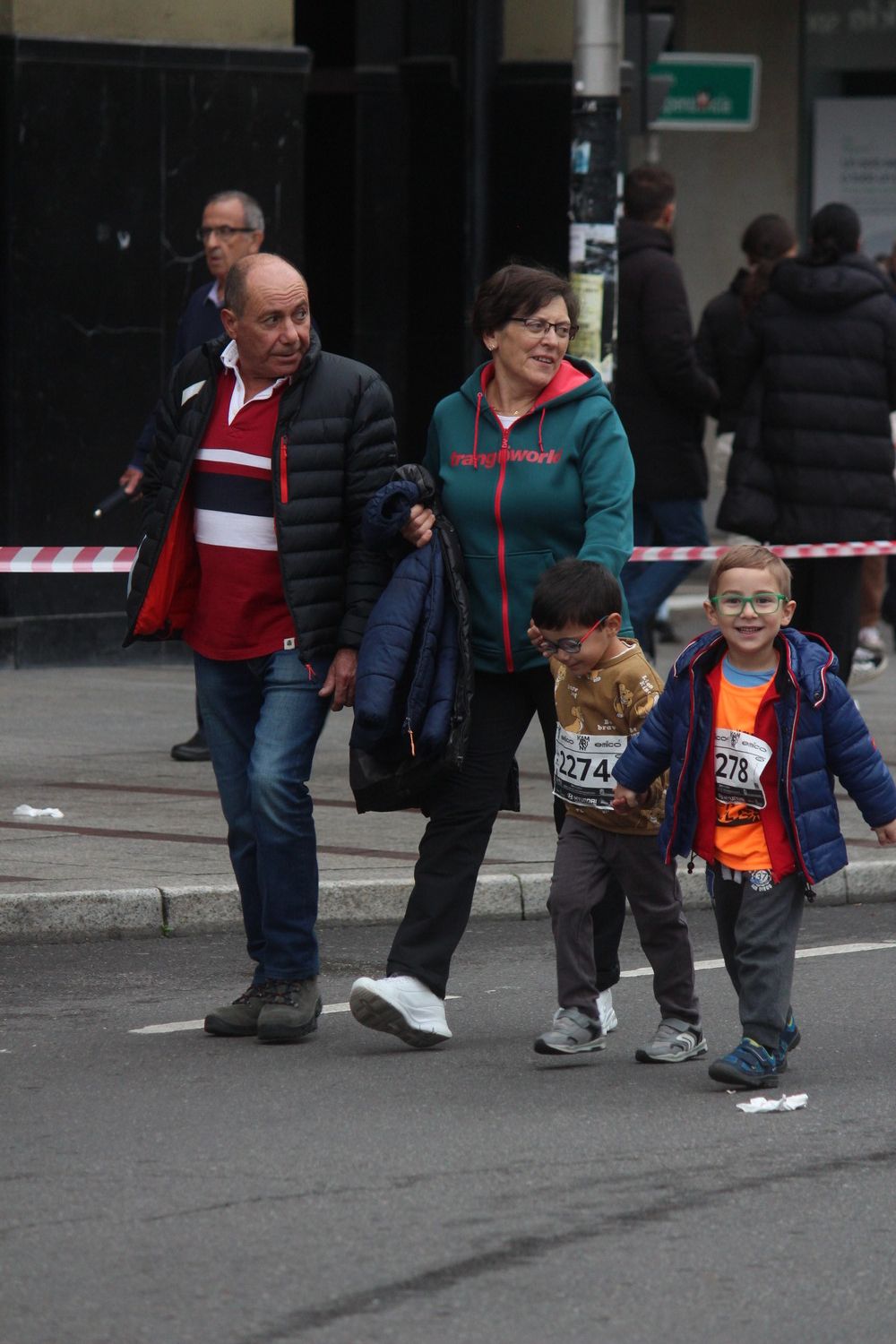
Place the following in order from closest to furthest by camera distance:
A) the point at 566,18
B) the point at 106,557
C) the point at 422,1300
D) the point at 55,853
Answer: the point at 422,1300 → the point at 55,853 → the point at 106,557 → the point at 566,18

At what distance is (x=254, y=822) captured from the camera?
20.3ft

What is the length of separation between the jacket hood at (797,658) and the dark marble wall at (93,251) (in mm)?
7940

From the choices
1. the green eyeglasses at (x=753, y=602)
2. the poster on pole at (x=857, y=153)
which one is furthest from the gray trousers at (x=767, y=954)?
the poster on pole at (x=857, y=153)

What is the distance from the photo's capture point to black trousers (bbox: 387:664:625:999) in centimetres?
613

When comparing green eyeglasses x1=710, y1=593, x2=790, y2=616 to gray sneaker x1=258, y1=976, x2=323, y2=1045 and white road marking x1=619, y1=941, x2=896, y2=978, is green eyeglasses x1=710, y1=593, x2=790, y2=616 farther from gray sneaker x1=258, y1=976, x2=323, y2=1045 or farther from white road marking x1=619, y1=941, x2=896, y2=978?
white road marking x1=619, y1=941, x2=896, y2=978

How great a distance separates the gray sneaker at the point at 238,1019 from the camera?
629 cm

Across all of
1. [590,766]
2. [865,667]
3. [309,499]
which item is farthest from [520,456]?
[865,667]

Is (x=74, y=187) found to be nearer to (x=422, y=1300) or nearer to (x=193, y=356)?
(x=193, y=356)

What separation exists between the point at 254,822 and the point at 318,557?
25.6 inches

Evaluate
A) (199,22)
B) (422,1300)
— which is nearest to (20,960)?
(422,1300)

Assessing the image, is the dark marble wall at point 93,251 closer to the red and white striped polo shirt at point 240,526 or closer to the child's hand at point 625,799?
the red and white striped polo shirt at point 240,526

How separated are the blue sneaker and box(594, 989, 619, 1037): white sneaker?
0.43 metres

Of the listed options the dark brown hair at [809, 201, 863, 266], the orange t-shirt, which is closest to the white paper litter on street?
the orange t-shirt

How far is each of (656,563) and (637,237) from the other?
1.52 m
